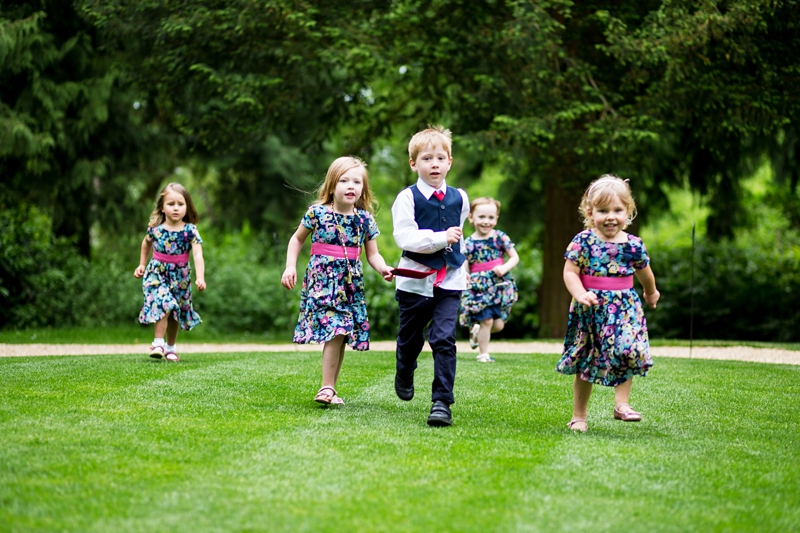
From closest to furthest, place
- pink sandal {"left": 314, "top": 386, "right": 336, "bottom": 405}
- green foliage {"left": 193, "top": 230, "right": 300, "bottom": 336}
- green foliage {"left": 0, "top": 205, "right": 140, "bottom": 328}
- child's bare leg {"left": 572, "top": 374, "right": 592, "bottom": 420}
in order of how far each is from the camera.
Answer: child's bare leg {"left": 572, "top": 374, "right": 592, "bottom": 420}
pink sandal {"left": 314, "top": 386, "right": 336, "bottom": 405}
green foliage {"left": 0, "top": 205, "right": 140, "bottom": 328}
green foliage {"left": 193, "top": 230, "right": 300, "bottom": 336}

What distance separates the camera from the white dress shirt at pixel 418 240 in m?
5.09

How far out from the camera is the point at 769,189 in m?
26.8

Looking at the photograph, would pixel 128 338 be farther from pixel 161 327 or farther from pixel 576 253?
pixel 576 253

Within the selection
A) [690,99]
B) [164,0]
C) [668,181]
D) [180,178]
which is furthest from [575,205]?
[180,178]

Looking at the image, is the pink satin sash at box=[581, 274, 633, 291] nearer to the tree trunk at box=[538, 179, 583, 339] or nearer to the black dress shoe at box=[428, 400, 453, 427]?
the black dress shoe at box=[428, 400, 453, 427]

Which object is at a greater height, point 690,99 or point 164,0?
point 164,0

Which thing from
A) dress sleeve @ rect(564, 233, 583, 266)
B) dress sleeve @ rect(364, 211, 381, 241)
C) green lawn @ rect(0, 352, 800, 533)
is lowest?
green lawn @ rect(0, 352, 800, 533)

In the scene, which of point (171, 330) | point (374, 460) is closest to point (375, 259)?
point (374, 460)

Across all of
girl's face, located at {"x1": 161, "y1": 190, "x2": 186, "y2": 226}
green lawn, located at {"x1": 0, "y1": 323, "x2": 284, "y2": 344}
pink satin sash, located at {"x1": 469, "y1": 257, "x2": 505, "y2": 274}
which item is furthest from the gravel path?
Result: girl's face, located at {"x1": 161, "y1": 190, "x2": 186, "y2": 226}

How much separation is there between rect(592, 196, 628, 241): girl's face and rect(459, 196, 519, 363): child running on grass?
414 centimetres

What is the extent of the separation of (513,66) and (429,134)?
24.8 ft

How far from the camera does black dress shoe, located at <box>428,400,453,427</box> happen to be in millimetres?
4973

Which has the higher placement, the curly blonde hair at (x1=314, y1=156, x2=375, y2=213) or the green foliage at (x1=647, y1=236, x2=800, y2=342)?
the curly blonde hair at (x1=314, y1=156, x2=375, y2=213)

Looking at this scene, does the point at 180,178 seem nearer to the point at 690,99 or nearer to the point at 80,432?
the point at 690,99
